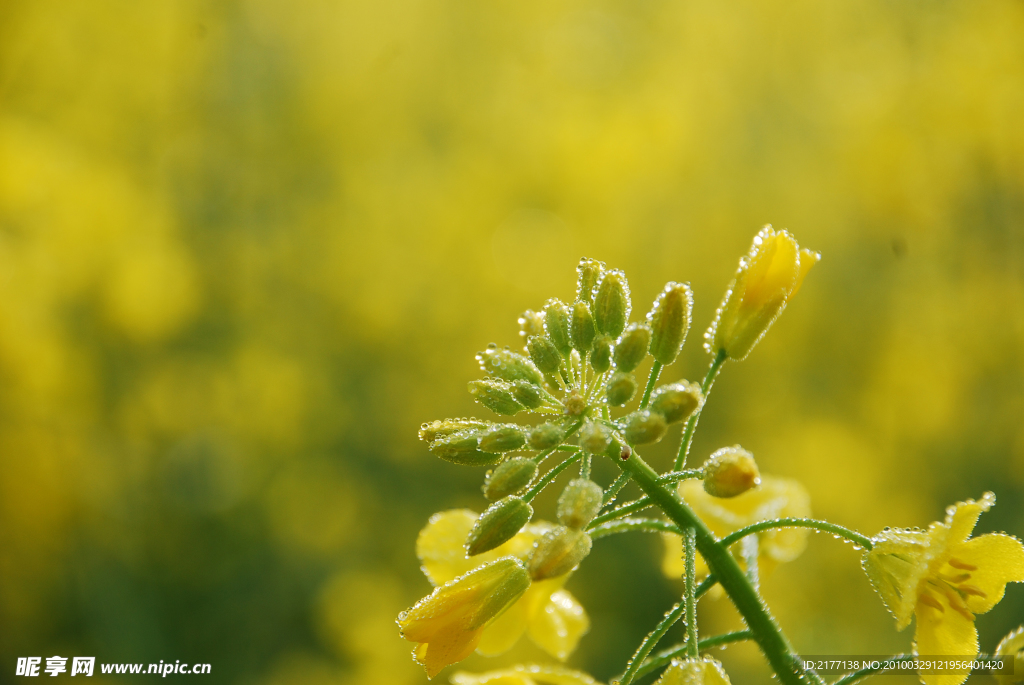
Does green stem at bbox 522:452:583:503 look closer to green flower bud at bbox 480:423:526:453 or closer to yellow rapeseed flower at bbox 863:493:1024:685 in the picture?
green flower bud at bbox 480:423:526:453

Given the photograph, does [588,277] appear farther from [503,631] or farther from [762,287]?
[503,631]

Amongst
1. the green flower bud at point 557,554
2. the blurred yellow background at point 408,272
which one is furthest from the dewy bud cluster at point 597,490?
the blurred yellow background at point 408,272

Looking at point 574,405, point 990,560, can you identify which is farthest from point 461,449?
point 990,560

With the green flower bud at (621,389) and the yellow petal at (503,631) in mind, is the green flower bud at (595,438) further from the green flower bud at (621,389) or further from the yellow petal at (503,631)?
the yellow petal at (503,631)

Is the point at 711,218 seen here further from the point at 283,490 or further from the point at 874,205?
the point at 283,490

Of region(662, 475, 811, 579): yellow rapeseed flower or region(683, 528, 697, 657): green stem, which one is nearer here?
region(683, 528, 697, 657): green stem

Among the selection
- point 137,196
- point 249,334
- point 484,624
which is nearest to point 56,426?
point 249,334

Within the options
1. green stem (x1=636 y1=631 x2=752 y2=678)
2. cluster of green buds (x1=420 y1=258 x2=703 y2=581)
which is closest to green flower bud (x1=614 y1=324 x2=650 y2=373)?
cluster of green buds (x1=420 y1=258 x2=703 y2=581)
